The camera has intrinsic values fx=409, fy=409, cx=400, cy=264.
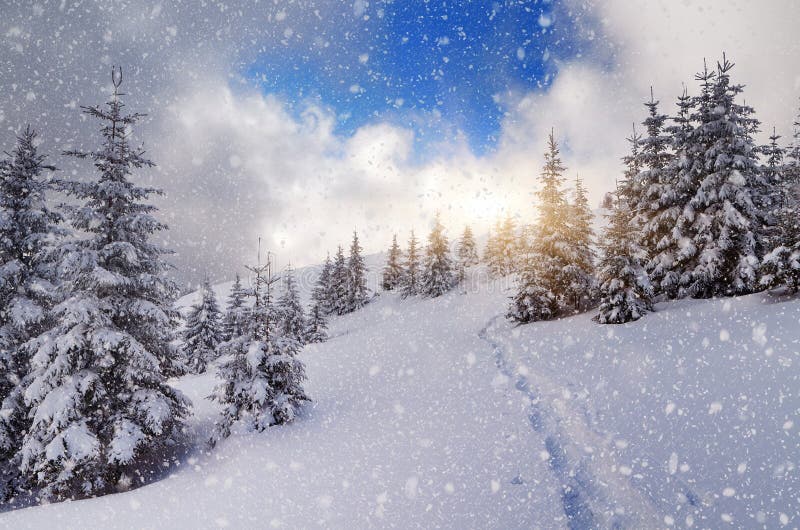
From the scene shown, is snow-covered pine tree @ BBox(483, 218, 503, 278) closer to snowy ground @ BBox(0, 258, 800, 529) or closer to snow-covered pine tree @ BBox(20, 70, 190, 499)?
snowy ground @ BBox(0, 258, 800, 529)

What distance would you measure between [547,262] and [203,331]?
1285 inches

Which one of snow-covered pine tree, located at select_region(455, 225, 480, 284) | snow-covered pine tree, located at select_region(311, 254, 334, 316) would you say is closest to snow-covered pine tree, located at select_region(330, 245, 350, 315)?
snow-covered pine tree, located at select_region(311, 254, 334, 316)

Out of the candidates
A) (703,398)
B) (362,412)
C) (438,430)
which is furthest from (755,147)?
(362,412)

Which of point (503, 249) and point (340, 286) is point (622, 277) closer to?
point (503, 249)

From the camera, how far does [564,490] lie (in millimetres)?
7641

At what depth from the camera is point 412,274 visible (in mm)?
60938

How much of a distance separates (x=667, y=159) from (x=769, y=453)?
19026mm

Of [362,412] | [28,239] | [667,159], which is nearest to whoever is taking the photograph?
[28,239]

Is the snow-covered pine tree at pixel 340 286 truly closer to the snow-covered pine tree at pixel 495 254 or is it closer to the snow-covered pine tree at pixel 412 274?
the snow-covered pine tree at pixel 412 274

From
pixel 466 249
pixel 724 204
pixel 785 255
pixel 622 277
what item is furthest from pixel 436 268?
pixel 785 255

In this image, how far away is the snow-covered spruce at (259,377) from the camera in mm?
13461

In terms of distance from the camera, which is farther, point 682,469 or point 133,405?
point 133,405

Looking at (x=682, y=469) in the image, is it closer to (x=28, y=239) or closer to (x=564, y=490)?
(x=564, y=490)

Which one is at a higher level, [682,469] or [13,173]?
[13,173]
